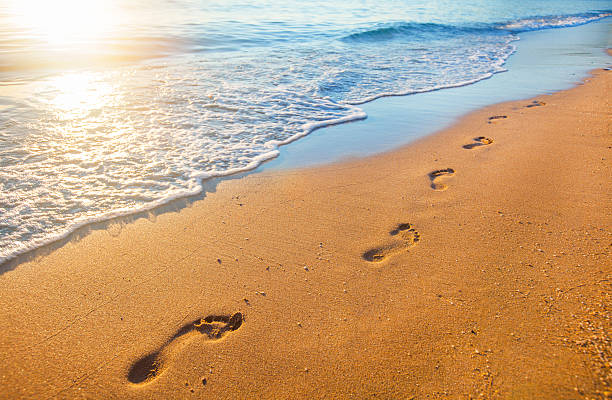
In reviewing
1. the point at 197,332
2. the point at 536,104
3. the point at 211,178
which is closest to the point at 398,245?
the point at 197,332

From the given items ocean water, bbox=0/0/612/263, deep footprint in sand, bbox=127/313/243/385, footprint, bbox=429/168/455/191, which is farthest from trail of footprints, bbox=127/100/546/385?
ocean water, bbox=0/0/612/263

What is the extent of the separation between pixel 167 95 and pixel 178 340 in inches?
202

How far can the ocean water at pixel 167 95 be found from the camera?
10.6ft

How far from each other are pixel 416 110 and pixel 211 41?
9.37 metres

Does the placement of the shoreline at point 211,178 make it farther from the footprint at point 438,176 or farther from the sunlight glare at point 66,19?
the sunlight glare at point 66,19

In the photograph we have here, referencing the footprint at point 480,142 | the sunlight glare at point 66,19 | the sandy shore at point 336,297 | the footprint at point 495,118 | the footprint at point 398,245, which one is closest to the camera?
the sandy shore at point 336,297

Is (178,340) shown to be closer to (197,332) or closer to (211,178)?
(197,332)

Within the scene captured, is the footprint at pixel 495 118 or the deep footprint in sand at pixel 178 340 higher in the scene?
the footprint at pixel 495 118

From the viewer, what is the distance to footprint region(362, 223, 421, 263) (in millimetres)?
2393

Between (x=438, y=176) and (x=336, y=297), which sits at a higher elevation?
(x=438, y=176)

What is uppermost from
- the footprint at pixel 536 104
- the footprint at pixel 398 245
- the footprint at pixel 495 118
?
the footprint at pixel 536 104

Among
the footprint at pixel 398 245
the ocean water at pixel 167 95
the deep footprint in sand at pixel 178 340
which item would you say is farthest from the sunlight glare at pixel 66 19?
the footprint at pixel 398 245

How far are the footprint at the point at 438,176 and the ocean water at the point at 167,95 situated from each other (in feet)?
5.89

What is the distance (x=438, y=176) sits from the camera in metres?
3.44
